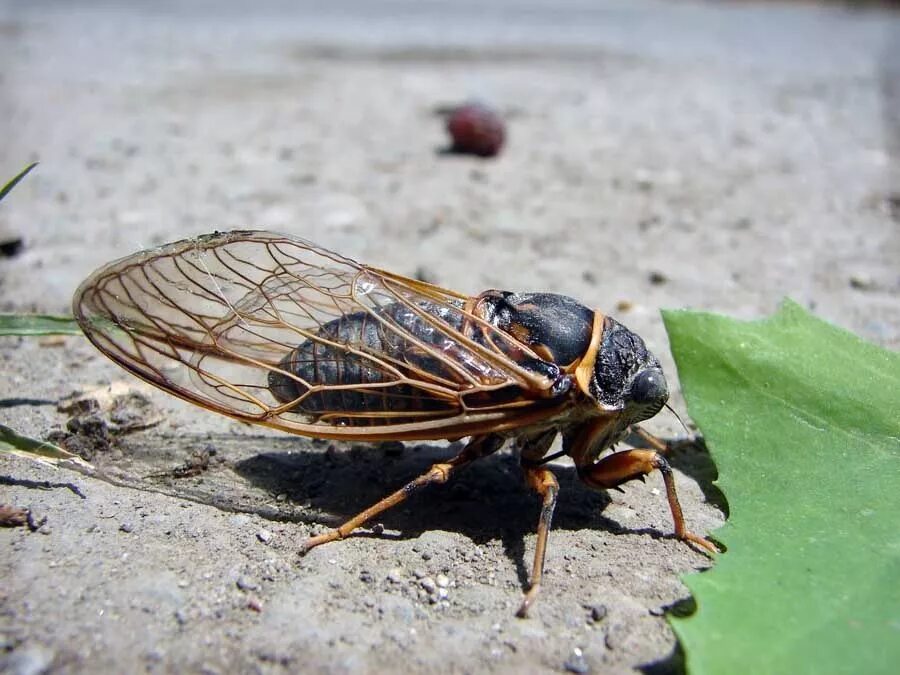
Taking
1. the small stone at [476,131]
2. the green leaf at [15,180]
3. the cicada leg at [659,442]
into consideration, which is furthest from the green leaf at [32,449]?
the small stone at [476,131]

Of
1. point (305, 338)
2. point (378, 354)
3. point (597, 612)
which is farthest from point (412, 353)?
point (597, 612)

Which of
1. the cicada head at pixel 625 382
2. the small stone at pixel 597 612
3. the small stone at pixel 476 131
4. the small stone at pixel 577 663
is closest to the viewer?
the small stone at pixel 577 663

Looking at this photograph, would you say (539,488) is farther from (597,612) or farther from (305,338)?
(305,338)

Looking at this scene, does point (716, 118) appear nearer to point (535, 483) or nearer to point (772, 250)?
point (772, 250)

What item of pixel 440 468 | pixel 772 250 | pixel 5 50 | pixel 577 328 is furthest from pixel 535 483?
pixel 5 50

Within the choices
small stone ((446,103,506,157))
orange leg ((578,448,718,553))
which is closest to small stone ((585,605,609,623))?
orange leg ((578,448,718,553))

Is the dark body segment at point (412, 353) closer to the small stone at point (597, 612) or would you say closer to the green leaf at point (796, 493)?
the green leaf at point (796, 493)
